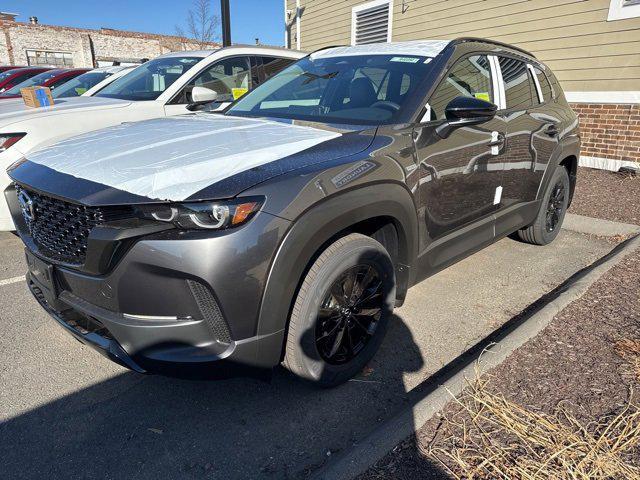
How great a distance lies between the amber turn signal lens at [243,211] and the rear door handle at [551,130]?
3067 mm

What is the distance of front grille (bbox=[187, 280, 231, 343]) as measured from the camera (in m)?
1.75

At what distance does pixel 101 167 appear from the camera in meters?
2.00

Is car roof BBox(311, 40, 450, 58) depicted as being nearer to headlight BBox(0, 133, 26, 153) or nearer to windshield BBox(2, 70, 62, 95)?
headlight BBox(0, 133, 26, 153)

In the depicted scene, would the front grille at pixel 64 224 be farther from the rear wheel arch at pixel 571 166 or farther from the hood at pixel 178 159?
the rear wheel arch at pixel 571 166

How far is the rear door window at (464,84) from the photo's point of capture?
280 centimetres

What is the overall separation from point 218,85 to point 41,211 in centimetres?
383

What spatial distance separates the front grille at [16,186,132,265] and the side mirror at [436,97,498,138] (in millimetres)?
1828

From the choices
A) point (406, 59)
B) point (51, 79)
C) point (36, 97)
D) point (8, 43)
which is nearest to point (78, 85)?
point (51, 79)

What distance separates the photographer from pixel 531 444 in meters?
1.95

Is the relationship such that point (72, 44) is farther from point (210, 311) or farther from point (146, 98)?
point (210, 311)

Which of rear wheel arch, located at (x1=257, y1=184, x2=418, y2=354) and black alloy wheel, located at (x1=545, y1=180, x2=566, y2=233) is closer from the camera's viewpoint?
rear wheel arch, located at (x1=257, y1=184, x2=418, y2=354)

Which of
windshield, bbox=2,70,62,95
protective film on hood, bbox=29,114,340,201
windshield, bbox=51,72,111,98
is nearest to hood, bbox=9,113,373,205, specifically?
protective film on hood, bbox=29,114,340,201

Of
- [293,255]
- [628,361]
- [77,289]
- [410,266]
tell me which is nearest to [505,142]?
[410,266]

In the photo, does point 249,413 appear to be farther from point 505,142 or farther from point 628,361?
point 505,142
